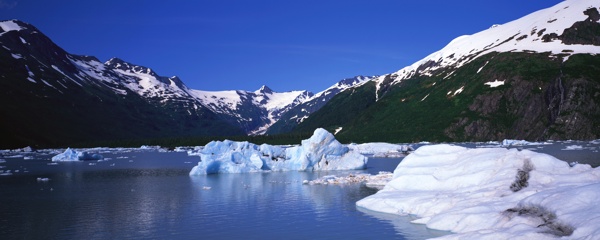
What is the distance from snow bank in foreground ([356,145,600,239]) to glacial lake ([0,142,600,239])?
2545 mm

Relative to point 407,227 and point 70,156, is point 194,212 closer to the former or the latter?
point 407,227

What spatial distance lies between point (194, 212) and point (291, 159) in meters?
52.4

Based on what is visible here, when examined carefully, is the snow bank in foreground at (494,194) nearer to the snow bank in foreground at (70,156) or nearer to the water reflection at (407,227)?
the water reflection at (407,227)

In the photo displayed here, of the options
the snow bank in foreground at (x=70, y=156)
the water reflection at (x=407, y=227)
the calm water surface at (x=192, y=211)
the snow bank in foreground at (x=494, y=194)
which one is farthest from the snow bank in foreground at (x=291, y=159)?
the snow bank in foreground at (x=70, y=156)

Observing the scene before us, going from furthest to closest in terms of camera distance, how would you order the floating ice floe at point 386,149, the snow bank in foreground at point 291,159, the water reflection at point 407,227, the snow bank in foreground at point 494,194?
the floating ice floe at point 386,149 < the snow bank in foreground at point 291,159 < the water reflection at point 407,227 < the snow bank in foreground at point 494,194

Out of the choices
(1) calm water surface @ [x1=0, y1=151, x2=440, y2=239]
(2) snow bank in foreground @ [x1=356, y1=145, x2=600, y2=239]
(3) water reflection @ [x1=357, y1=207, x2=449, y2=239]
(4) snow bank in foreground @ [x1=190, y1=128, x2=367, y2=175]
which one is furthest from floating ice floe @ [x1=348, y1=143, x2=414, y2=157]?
(3) water reflection @ [x1=357, y1=207, x2=449, y2=239]

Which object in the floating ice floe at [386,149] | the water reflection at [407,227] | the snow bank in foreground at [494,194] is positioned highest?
the floating ice floe at [386,149]

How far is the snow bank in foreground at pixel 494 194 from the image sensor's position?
2875cm

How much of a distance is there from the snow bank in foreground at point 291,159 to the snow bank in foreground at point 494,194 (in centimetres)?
4576

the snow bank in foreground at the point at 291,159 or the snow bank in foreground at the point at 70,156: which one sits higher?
the snow bank in foreground at the point at 70,156

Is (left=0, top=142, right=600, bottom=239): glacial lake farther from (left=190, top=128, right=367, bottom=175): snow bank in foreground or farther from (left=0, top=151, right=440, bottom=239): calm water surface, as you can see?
(left=190, top=128, right=367, bottom=175): snow bank in foreground

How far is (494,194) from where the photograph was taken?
127 feet

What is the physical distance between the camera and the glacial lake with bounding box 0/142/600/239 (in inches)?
1558

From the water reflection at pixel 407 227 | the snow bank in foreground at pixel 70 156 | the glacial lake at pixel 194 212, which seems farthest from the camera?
the snow bank in foreground at pixel 70 156
